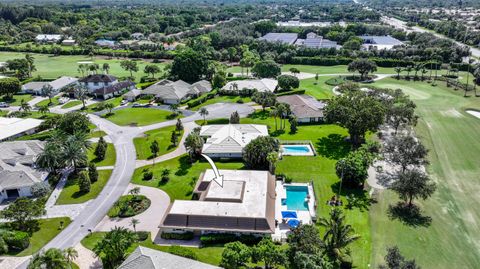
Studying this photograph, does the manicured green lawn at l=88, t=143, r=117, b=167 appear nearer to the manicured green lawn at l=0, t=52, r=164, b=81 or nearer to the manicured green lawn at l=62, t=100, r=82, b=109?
the manicured green lawn at l=62, t=100, r=82, b=109

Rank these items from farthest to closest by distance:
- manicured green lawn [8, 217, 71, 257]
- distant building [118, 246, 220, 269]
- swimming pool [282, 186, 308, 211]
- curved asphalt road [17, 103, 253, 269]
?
swimming pool [282, 186, 308, 211] < curved asphalt road [17, 103, 253, 269] < manicured green lawn [8, 217, 71, 257] < distant building [118, 246, 220, 269]

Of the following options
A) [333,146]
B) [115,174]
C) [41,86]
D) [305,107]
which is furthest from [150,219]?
[41,86]

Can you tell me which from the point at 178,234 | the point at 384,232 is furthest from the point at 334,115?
the point at 178,234

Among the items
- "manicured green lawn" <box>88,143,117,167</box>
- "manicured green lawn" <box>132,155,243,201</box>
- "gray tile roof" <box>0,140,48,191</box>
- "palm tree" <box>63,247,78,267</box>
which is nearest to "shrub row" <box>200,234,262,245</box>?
"manicured green lawn" <box>132,155,243,201</box>

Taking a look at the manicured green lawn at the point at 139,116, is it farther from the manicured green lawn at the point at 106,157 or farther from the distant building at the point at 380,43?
the distant building at the point at 380,43

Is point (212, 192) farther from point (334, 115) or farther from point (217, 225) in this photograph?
point (334, 115)

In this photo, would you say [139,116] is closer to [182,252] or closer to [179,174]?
[179,174]

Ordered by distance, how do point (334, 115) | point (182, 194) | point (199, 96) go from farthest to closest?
point (199, 96) → point (334, 115) → point (182, 194)
